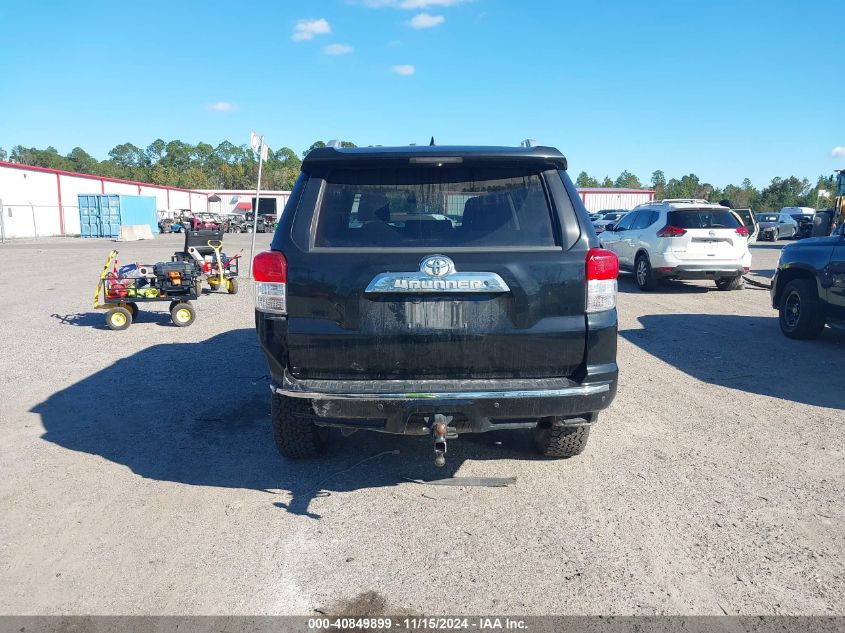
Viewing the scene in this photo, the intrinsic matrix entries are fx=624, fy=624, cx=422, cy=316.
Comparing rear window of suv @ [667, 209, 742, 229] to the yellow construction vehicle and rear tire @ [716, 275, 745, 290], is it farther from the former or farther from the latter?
the yellow construction vehicle

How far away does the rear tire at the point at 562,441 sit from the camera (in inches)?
163

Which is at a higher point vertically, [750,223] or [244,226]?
[750,223]

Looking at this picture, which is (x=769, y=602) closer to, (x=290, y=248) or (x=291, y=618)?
(x=291, y=618)

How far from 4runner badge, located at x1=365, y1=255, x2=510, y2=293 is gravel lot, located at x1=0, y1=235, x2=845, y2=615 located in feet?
4.44

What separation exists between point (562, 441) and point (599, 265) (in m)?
1.42

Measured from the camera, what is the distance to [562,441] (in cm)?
422

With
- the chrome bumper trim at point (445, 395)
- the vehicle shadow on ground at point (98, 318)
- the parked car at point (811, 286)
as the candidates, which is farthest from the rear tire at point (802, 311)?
the vehicle shadow on ground at point (98, 318)

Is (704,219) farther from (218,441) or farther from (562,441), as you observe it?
(218,441)

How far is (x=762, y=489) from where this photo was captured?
155 inches

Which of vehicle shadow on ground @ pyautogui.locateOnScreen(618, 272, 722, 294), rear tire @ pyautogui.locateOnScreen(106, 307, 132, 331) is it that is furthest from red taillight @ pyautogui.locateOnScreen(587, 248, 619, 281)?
vehicle shadow on ground @ pyautogui.locateOnScreen(618, 272, 722, 294)

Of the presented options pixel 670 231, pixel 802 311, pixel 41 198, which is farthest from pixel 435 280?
pixel 41 198

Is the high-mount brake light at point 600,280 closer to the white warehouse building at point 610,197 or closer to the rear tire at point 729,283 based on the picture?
the rear tire at point 729,283

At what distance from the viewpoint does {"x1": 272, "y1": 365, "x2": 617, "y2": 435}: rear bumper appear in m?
3.21

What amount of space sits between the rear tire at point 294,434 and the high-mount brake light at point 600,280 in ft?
6.04
